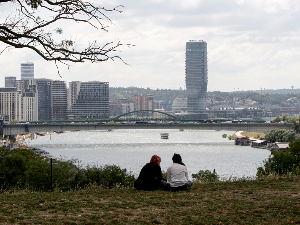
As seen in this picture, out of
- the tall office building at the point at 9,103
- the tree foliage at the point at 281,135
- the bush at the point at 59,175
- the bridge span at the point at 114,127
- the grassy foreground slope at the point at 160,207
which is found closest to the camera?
the grassy foreground slope at the point at 160,207

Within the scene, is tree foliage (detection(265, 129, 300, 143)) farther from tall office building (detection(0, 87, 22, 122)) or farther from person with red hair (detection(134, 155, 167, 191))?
tall office building (detection(0, 87, 22, 122))

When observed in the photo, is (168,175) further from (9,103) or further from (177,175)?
(9,103)

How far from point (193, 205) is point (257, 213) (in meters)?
1.41

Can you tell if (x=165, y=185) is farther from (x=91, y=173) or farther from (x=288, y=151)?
(x=288, y=151)

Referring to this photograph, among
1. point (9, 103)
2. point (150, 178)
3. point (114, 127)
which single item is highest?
point (9, 103)

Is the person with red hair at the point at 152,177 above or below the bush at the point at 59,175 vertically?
above

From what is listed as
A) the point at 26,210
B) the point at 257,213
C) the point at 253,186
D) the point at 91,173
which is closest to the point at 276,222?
the point at 257,213

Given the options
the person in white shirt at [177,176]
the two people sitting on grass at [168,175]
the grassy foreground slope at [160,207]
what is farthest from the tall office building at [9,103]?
the grassy foreground slope at [160,207]

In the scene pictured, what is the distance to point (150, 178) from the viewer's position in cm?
1426

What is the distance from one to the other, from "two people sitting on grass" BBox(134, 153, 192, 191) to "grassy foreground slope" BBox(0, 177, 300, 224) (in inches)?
13.7

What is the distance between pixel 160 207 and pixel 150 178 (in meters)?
2.84

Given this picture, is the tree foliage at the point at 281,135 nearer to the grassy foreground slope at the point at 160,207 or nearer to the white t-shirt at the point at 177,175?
the white t-shirt at the point at 177,175

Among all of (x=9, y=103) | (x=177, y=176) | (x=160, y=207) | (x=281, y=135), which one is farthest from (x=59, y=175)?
(x=9, y=103)

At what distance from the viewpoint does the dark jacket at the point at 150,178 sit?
1409cm
